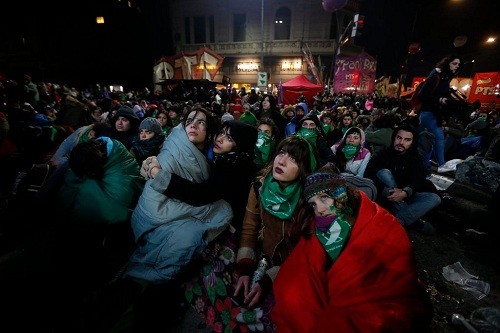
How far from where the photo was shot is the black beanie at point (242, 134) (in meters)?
2.56

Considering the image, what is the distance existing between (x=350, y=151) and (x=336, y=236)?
2830 mm

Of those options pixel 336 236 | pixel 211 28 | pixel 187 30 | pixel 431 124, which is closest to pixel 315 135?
pixel 431 124

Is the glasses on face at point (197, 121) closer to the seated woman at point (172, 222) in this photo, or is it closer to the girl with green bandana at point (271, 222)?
the seated woman at point (172, 222)

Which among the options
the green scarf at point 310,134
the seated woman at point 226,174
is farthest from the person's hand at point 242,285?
the green scarf at point 310,134

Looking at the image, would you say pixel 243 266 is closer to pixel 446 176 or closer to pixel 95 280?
pixel 95 280

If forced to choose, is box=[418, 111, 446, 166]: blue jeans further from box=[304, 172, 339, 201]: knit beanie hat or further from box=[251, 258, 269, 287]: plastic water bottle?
box=[251, 258, 269, 287]: plastic water bottle

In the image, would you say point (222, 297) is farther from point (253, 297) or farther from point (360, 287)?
point (360, 287)

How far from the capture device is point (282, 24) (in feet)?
101

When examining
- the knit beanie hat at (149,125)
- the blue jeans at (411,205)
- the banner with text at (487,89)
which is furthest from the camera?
the banner with text at (487,89)

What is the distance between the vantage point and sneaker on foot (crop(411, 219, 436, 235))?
368cm

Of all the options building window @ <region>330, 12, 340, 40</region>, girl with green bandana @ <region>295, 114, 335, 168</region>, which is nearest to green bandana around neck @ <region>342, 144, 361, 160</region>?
girl with green bandana @ <region>295, 114, 335, 168</region>

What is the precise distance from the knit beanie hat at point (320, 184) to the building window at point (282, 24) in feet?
110

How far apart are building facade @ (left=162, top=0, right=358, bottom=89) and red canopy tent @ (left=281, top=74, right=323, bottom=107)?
1394 cm

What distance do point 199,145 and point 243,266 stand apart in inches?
50.3
